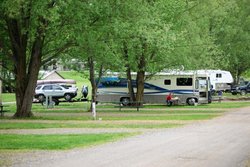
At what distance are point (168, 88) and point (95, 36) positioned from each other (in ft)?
64.7

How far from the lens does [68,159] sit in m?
13.8

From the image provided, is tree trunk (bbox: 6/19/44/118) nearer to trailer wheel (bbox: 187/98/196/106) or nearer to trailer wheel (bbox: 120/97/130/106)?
trailer wheel (bbox: 120/97/130/106)

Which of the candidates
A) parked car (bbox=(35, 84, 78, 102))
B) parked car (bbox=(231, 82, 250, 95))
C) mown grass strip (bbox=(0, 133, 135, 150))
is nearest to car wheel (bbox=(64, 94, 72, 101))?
parked car (bbox=(35, 84, 78, 102))

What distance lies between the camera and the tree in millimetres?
25109

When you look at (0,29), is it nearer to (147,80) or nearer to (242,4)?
(147,80)

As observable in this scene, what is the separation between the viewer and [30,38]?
29.6m

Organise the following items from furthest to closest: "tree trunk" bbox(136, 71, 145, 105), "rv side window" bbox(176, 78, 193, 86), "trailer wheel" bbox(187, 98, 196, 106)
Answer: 1. "rv side window" bbox(176, 78, 193, 86)
2. "trailer wheel" bbox(187, 98, 196, 106)
3. "tree trunk" bbox(136, 71, 145, 105)

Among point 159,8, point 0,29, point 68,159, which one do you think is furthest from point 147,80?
point 68,159

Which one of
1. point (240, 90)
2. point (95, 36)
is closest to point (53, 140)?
point (95, 36)

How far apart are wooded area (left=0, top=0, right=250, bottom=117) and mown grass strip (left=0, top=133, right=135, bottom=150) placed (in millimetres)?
5208

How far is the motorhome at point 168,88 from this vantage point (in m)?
47.2

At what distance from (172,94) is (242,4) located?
1812cm

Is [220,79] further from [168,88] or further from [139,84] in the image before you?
[139,84]

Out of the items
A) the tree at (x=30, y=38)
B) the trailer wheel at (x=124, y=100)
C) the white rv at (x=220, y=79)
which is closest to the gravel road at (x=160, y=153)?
the tree at (x=30, y=38)
